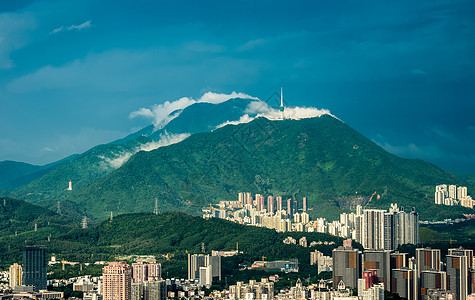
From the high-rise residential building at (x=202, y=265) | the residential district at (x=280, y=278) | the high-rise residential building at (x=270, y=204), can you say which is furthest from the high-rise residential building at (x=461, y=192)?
the high-rise residential building at (x=202, y=265)

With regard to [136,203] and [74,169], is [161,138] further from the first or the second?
[136,203]

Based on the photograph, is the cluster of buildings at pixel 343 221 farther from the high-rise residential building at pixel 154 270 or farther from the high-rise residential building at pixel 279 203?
the high-rise residential building at pixel 154 270

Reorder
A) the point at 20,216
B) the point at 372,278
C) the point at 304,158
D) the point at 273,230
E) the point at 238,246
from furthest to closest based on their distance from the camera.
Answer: the point at 304,158, the point at 20,216, the point at 273,230, the point at 238,246, the point at 372,278

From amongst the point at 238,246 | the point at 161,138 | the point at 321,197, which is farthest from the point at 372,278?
the point at 161,138

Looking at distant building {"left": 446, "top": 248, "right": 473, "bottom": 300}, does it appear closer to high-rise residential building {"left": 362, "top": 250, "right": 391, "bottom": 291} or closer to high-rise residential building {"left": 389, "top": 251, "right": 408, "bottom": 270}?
high-rise residential building {"left": 389, "top": 251, "right": 408, "bottom": 270}

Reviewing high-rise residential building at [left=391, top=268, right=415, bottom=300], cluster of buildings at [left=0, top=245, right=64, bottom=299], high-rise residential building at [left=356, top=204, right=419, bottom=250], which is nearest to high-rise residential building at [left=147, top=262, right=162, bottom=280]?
cluster of buildings at [left=0, top=245, right=64, bottom=299]

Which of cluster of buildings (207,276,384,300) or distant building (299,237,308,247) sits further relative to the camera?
distant building (299,237,308,247)

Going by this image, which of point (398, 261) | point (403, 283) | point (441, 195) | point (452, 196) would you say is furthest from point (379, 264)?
point (452, 196)

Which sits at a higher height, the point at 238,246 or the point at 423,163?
the point at 423,163
